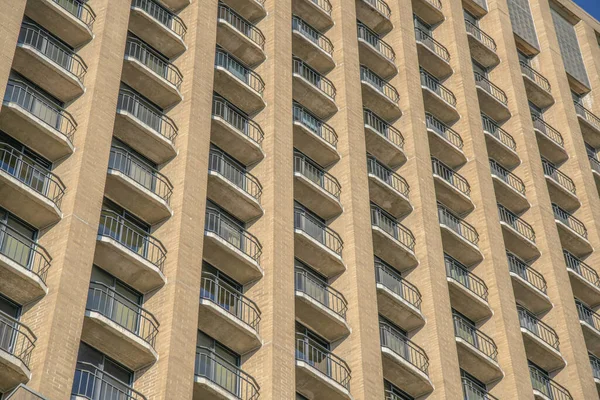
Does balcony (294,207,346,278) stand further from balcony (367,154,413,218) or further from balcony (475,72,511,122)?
balcony (475,72,511,122)

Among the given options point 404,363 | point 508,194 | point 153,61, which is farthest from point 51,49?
point 508,194

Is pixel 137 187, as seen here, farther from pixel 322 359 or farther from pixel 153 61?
pixel 322 359

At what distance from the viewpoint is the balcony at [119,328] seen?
32781mm

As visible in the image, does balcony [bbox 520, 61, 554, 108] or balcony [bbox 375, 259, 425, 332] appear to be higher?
balcony [bbox 520, 61, 554, 108]

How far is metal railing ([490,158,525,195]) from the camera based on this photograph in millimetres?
55625

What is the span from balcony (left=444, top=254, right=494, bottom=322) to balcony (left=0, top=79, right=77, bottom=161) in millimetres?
16741

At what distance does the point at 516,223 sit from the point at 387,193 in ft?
30.7

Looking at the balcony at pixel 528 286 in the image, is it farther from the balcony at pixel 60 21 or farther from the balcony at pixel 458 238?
the balcony at pixel 60 21

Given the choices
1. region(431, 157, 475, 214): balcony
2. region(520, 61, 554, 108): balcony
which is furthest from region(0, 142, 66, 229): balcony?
region(520, 61, 554, 108): balcony

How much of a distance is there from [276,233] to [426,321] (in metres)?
7.32

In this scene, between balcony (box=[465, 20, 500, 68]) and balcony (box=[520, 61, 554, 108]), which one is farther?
balcony (box=[520, 61, 554, 108])

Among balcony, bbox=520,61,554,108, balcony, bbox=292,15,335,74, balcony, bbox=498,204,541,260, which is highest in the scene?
balcony, bbox=520,61,554,108

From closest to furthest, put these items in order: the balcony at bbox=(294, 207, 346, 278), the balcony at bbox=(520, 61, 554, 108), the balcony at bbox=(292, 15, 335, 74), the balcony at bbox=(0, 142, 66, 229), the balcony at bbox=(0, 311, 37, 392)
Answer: the balcony at bbox=(0, 311, 37, 392)
the balcony at bbox=(0, 142, 66, 229)
the balcony at bbox=(294, 207, 346, 278)
the balcony at bbox=(292, 15, 335, 74)
the balcony at bbox=(520, 61, 554, 108)

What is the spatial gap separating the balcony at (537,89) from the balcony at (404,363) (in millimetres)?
24361
